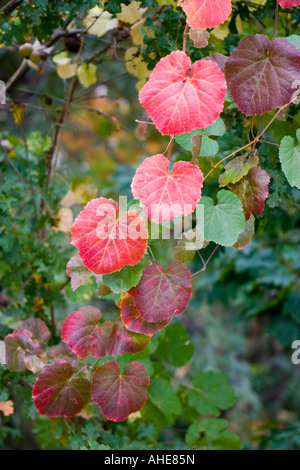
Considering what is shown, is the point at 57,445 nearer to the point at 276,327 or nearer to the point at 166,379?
the point at 166,379

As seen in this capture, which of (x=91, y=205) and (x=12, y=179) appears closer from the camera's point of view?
(x=91, y=205)

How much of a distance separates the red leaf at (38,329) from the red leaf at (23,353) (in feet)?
0.17

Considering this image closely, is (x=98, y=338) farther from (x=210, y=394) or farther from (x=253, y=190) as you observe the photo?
(x=210, y=394)

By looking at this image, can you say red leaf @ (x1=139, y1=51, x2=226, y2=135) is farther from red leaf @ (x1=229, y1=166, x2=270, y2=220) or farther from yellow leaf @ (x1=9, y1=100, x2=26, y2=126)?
yellow leaf @ (x1=9, y1=100, x2=26, y2=126)

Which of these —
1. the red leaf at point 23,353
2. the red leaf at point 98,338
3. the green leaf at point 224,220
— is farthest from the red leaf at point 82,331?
the green leaf at point 224,220

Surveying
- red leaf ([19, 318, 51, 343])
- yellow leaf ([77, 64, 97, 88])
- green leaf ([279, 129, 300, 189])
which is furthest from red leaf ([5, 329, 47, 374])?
yellow leaf ([77, 64, 97, 88])

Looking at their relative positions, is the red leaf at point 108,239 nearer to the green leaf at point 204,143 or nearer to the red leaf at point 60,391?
the green leaf at point 204,143

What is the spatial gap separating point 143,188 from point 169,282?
0.62ft

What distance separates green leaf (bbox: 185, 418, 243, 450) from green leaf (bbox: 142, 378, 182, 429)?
106 millimetres

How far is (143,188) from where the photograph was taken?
2.32ft

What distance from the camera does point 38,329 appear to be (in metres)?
1.06

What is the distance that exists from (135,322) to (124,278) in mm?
90

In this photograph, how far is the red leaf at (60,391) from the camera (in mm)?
868
